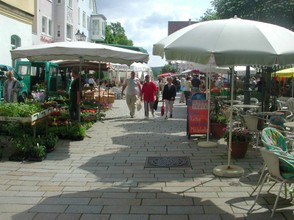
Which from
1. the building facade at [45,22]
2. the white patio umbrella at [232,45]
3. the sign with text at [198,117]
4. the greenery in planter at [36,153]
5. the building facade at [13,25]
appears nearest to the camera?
the white patio umbrella at [232,45]

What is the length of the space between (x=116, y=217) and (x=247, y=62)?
2.63 m

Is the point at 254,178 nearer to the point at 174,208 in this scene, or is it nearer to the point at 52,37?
the point at 174,208

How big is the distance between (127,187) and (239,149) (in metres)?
2.83

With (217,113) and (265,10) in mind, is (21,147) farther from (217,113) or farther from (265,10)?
(265,10)

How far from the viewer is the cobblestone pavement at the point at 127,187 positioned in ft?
15.5

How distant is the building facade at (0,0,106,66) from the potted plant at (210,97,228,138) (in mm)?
12978

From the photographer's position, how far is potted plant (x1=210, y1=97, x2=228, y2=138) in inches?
388

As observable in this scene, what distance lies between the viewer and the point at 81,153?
8.19 metres

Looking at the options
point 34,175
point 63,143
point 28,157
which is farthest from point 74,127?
point 34,175

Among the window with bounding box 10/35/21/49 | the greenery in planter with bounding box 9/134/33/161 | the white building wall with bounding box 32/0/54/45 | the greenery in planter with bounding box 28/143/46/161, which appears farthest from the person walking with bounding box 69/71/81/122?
the white building wall with bounding box 32/0/54/45

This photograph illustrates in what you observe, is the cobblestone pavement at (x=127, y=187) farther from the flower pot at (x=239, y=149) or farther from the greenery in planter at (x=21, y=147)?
the greenery in planter at (x=21, y=147)

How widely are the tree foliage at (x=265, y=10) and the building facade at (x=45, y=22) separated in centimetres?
909

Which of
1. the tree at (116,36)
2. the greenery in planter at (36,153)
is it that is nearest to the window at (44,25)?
the greenery in planter at (36,153)

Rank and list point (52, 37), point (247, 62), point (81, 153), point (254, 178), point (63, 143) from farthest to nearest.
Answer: point (52, 37) < point (63, 143) < point (81, 153) < point (254, 178) < point (247, 62)
